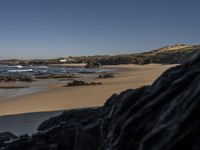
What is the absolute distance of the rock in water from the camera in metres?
4.71

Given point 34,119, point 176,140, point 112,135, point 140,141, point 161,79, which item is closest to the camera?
point 176,140

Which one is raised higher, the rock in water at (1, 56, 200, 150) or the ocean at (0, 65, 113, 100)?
the rock in water at (1, 56, 200, 150)

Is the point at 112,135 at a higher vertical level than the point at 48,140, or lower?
higher

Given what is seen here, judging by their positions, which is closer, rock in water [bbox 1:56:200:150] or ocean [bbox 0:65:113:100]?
rock in water [bbox 1:56:200:150]

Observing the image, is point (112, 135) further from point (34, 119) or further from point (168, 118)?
point (34, 119)

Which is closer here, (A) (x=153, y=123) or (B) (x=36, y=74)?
(A) (x=153, y=123)

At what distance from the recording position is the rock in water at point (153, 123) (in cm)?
471

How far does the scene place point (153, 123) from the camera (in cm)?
536

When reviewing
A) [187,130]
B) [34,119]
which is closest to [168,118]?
[187,130]

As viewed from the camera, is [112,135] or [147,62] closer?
[112,135]

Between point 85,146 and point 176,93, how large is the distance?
2.13 meters

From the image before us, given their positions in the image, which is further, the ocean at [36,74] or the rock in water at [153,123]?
the ocean at [36,74]

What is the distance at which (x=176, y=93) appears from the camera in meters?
5.61

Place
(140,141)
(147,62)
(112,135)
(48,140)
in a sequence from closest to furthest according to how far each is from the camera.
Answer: (140,141)
(112,135)
(48,140)
(147,62)
